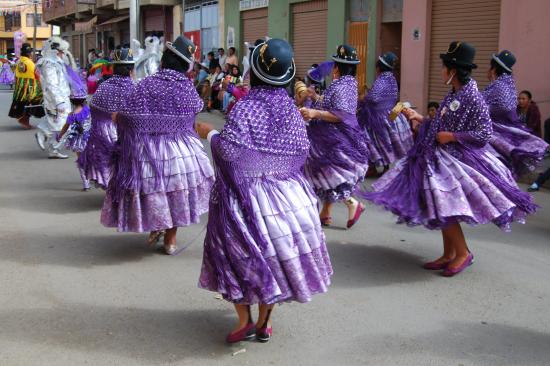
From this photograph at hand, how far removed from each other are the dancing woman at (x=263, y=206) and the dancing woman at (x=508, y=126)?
13.6ft

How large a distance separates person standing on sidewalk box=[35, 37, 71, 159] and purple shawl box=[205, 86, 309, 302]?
336 inches

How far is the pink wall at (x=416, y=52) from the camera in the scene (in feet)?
46.6

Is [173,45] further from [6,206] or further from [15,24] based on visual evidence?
[15,24]

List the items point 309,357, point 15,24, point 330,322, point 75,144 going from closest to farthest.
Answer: point 309,357, point 330,322, point 75,144, point 15,24

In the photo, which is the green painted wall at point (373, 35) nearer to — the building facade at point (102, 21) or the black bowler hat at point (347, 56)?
the black bowler hat at point (347, 56)

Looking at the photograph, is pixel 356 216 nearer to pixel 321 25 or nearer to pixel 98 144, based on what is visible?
pixel 98 144

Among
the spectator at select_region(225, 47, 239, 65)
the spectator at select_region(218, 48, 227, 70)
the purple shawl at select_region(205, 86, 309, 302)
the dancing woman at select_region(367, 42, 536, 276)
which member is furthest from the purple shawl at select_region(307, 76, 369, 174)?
the spectator at select_region(218, 48, 227, 70)

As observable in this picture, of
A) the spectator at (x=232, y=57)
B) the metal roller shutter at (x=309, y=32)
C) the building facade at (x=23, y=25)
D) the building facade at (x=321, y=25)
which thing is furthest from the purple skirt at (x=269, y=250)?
the building facade at (x=23, y=25)

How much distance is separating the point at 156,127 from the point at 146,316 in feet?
5.61

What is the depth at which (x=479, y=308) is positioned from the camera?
187 inches

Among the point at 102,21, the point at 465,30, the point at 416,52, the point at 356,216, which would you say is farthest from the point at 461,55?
the point at 102,21

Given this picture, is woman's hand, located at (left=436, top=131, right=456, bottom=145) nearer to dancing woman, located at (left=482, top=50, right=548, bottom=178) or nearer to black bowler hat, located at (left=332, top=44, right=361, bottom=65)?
black bowler hat, located at (left=332, top=44, right=361, bottom=65)

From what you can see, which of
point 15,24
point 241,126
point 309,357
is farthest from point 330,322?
point 15,24

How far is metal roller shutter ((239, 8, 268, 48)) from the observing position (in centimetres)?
2106
